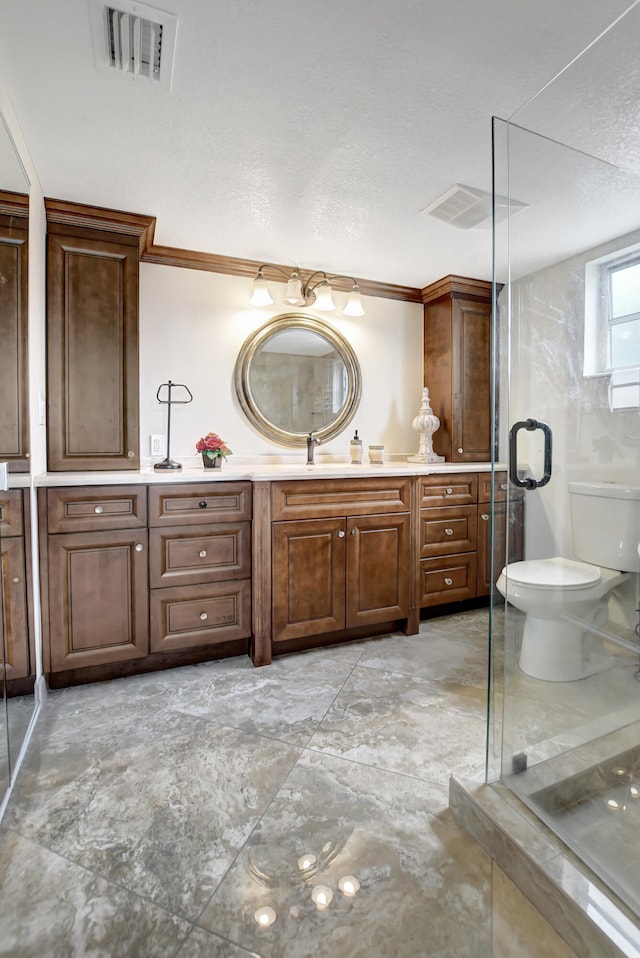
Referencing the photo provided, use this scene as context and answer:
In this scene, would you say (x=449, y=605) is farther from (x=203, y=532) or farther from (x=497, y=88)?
(x=497, y=88)

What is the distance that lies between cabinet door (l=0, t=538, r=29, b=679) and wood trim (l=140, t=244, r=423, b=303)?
176 centimetres

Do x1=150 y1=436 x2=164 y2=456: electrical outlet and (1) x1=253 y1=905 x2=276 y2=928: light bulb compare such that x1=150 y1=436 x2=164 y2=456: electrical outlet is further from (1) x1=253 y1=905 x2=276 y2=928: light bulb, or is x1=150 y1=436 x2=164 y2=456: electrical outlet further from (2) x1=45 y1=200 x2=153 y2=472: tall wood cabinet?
(1) x1=253 y1=905 x2=276 y2=928: light bulb

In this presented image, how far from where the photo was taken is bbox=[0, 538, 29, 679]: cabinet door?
1944mm

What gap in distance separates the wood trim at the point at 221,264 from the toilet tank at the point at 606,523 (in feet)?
7.87

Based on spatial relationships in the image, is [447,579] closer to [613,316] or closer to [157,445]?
[157,445]

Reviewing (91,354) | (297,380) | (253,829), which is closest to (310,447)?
(297,380)

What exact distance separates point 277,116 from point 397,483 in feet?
5.84

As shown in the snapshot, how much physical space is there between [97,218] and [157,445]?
1181 millimetres

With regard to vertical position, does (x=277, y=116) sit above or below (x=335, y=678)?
above

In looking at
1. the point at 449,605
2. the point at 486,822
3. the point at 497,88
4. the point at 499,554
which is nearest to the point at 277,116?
the point at 497,88

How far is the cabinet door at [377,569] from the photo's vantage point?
2684 millimetres

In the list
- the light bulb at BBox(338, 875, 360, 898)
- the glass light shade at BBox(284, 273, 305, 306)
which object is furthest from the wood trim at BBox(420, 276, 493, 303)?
the light bulb at BBox(338, 875, 360, 898)

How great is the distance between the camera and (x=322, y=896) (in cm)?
117

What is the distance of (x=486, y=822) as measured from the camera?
4.22ft
